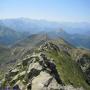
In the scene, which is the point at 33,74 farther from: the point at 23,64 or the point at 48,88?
the point at 23,64

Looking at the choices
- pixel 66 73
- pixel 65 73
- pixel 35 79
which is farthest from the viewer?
pixel 66 73

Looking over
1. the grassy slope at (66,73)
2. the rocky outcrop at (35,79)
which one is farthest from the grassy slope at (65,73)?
the rocky outcrop at (35,79)

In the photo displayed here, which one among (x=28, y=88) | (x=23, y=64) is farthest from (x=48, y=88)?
(x=23, y=64)

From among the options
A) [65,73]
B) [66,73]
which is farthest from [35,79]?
[66,73]

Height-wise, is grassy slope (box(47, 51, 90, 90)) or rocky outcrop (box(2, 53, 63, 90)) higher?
rocky outcrop (box(2, 53, 63, 90))

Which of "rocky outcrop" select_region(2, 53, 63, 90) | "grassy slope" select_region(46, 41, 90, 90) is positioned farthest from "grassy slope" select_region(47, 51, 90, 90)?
"rocky outcrop" select_region(2, 53, 63, 90)

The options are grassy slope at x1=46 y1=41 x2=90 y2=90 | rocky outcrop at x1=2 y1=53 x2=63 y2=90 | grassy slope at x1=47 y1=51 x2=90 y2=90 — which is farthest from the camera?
grassy slope at x1=46 y1=41 x2=90 y2=90

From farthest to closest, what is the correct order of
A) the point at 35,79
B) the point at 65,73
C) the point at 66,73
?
the point at 66,73
the point at 65,73
the point at 35,79

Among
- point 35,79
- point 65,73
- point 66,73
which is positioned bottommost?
point 66,73

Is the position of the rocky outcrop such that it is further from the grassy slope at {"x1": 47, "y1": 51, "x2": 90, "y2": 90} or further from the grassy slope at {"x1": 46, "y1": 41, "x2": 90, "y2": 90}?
the grassy slope at {"x1": 46, "y1": 41, "x2": 90, "y2": 90}

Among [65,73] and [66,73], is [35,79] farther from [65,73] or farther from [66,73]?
[66,73]

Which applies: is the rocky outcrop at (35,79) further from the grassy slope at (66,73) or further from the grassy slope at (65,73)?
the grassy slope at (65,73)
